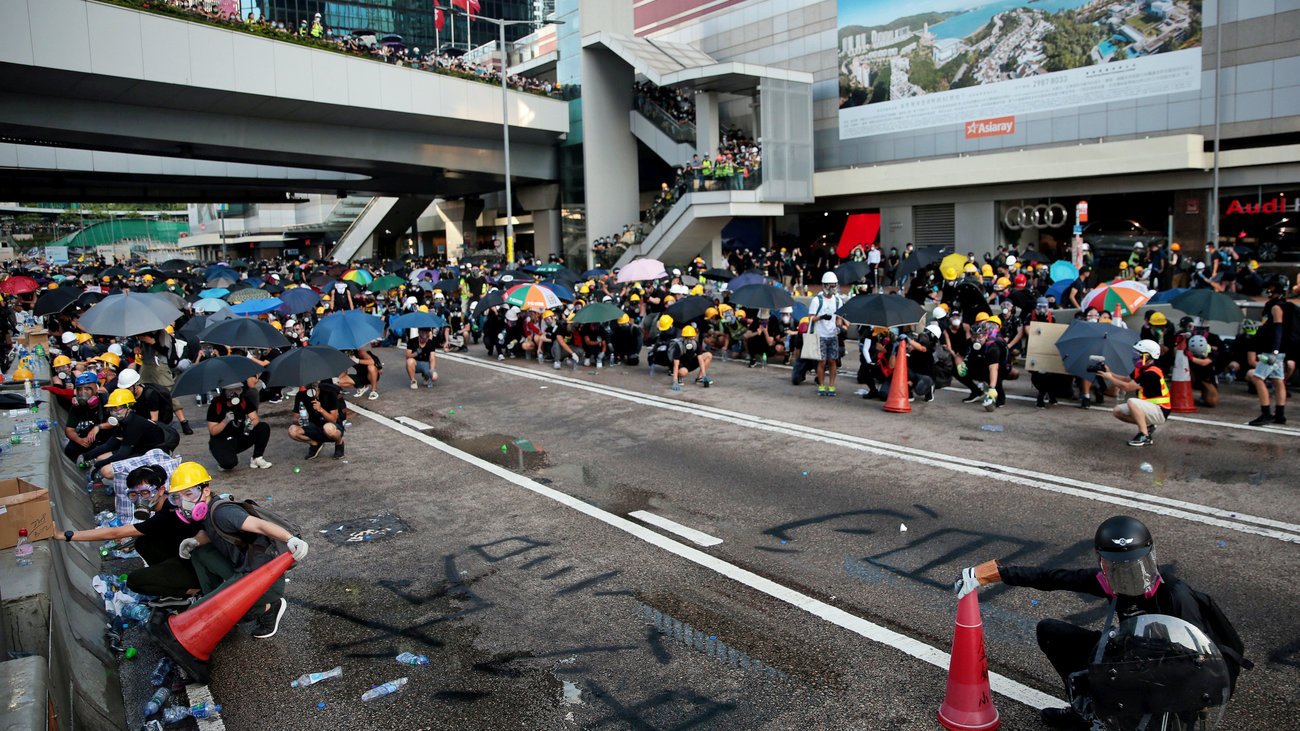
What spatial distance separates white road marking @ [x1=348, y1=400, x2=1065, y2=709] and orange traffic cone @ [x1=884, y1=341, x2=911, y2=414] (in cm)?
566

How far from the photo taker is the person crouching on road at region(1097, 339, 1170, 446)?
33.2ft

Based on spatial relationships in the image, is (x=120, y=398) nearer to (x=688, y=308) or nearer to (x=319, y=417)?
(x=319, y=417)

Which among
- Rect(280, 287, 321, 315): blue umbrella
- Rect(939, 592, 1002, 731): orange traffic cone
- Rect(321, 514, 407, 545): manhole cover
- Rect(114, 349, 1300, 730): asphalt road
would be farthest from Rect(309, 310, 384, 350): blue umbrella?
Rect(939, 592, 1002, 731): orange traffic cone

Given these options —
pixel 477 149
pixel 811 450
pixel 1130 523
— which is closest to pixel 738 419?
pixel 811 450

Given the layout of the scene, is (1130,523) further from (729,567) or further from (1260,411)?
(1260,411)

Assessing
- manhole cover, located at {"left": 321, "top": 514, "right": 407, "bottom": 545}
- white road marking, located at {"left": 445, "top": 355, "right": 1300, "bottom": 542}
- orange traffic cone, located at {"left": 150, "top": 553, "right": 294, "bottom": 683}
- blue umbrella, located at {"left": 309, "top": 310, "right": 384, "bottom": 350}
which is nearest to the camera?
orange traffic cone, located at {"left": 150, "top": 553, "right": 294, "bottom": 683}

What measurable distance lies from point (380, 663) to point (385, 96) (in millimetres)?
31537

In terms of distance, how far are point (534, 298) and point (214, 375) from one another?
8155 millimetres

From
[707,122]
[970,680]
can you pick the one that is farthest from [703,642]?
[707,122]

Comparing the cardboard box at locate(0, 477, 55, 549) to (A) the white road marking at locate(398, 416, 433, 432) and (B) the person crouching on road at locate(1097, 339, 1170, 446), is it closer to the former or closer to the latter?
(A) the white road marking at locate(398, 416, 433, 432)

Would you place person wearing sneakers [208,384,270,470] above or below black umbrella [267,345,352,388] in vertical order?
below

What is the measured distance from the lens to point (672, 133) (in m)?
38.5

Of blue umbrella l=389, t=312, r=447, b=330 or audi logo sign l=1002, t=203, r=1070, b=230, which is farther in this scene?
Answer: audi logo sign l=1002, t=203, r=1070, b=230

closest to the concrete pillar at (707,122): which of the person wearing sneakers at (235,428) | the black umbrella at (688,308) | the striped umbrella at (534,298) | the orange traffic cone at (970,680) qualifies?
the striped umbrella at (534,298)
